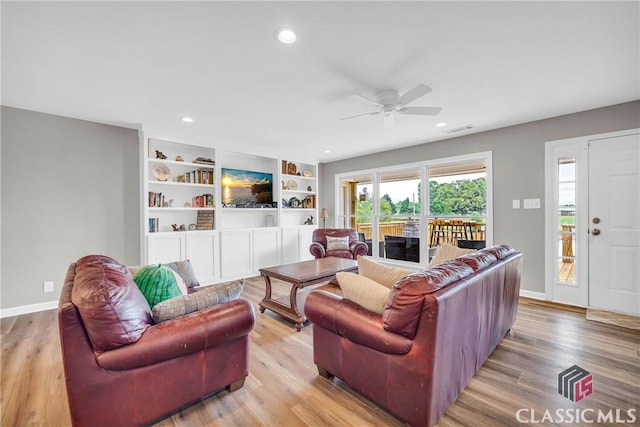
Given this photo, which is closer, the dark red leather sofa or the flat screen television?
the dark red leather sofa

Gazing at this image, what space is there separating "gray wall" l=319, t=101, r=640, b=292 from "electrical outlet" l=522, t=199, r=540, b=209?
5 cm

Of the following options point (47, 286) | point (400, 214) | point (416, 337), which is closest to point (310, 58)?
point (416, 337)

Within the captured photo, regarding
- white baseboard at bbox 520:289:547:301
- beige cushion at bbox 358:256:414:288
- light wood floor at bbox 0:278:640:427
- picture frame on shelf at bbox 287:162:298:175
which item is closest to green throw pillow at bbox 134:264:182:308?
light wood floor at bbox 0:278:640:427

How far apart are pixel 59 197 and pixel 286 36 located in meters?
3.54

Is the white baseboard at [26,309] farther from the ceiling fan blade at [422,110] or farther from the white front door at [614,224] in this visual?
the white front door at [614,224]

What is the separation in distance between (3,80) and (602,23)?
A: 4.80 m

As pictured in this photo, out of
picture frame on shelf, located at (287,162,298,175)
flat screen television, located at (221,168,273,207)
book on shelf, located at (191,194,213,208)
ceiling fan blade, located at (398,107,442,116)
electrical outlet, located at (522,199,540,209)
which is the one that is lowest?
electrical outlet, located at (522,199,540,209)

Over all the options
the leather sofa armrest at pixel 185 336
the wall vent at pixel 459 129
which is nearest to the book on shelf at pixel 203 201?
the leather sofa armrest at pixel 185 336

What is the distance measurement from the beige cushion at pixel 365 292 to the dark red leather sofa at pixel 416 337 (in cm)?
4

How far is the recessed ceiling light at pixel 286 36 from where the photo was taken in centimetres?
187

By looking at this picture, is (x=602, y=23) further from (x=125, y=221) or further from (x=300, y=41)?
(x=125, y=221)

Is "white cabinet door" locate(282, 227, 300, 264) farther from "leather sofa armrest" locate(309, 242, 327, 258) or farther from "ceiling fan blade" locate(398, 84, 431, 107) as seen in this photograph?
"ceiling fan blade" locate(398, 84, 431, 107)

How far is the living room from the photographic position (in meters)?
1.81

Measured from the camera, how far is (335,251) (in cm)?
509
